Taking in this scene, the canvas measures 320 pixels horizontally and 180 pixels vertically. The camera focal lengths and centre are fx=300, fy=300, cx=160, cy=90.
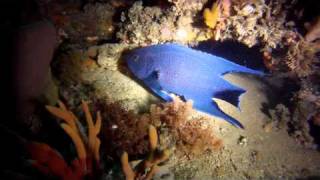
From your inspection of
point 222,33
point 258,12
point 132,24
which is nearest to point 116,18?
point 132,24

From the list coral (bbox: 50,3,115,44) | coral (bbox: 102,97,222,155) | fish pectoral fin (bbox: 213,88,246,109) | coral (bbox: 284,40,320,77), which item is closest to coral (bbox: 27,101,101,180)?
coral (bbox: 102,97,222,155)

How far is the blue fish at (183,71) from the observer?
397 centimetres

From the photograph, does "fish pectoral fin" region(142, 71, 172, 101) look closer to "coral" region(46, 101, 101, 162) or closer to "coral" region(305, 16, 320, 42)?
"coral" region(46, 101, 101, 162)

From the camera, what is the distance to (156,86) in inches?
158

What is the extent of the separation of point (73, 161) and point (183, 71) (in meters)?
1.87

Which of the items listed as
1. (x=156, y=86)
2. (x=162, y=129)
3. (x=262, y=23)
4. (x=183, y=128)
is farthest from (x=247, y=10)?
(x=162, y=129)

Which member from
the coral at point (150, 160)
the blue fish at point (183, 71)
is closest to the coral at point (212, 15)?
the blue fish at point (183, 71)

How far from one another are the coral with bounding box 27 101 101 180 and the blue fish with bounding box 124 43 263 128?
1.29m

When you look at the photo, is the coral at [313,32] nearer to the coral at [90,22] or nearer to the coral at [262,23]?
the coral at [262,23]

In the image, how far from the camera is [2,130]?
3.44 meters

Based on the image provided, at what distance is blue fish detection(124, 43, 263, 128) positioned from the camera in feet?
13.0

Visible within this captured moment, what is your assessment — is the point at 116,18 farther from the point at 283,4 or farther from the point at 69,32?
the point at 283,4

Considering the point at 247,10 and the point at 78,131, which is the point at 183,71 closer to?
the point at 247,10

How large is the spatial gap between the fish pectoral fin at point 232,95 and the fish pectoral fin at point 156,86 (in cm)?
68
